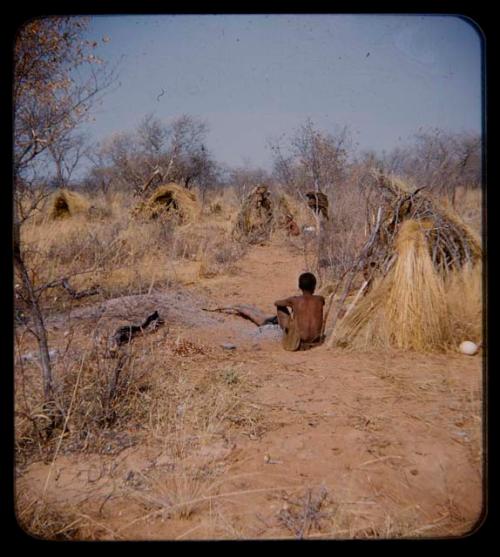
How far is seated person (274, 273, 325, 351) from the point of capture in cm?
495

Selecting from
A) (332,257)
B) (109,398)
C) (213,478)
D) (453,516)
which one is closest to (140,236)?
(332,257)

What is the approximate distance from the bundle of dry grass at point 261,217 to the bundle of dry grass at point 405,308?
750 cm

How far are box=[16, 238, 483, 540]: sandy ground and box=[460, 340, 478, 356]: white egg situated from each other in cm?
6

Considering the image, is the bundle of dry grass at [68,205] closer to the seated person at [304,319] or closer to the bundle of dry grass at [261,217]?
the bundle of dry grass at [261,217]

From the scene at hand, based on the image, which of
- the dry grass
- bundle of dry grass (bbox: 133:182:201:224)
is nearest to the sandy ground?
the dry grass

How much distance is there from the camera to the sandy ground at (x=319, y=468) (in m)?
2.42

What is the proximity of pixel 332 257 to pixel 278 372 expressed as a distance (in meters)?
4.60

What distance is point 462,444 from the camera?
2.93 metres

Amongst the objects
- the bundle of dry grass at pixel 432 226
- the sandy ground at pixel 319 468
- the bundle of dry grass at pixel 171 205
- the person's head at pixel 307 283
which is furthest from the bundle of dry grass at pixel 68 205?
the sandy ground at pixel 319 468

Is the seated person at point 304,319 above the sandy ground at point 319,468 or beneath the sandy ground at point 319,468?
above

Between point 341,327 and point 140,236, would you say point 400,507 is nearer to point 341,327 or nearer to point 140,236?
point 341,327

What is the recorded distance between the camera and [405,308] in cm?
469
